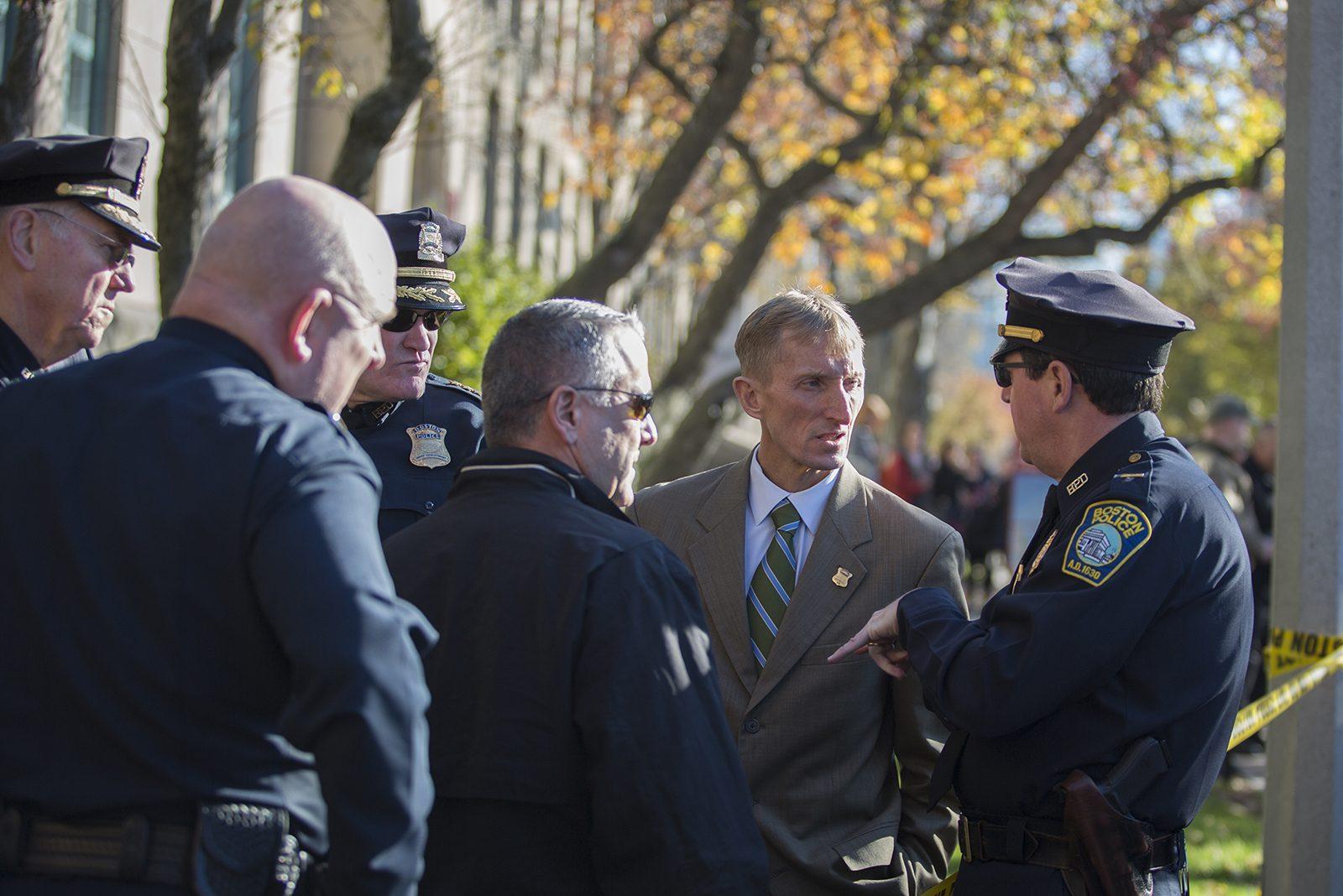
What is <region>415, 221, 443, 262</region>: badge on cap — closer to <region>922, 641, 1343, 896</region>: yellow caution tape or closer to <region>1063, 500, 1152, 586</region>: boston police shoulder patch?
<region>1063, 500, 1152, 586</region>: boston police shoulder patch

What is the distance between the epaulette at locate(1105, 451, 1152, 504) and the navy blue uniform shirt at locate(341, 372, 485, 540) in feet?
5.85

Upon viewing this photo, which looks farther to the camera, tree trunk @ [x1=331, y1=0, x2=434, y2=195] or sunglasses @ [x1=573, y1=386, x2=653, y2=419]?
tree trunk @ [x1=331, y1=0, x2=434, y2=195]

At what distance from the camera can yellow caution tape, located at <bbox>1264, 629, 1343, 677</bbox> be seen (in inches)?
188

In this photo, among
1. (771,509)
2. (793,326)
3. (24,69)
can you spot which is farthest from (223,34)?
(771,509)

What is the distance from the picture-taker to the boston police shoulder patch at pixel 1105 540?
2840 mm

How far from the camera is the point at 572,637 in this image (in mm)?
2385

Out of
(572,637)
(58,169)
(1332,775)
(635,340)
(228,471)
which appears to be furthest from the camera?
(1332,775)

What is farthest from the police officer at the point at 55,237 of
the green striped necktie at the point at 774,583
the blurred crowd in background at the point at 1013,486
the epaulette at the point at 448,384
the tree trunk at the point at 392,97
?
the blurred crowd in background at the point at 1013,486

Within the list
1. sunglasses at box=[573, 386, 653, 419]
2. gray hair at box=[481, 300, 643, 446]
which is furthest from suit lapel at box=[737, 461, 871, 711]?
gray hair at box=[481, 300, 643, 446]

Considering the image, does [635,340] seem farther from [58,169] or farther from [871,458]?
[871,458]

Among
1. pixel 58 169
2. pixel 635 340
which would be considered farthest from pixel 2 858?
pixel 58 169

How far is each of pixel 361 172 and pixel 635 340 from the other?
3890mm

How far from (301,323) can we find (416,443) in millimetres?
1879

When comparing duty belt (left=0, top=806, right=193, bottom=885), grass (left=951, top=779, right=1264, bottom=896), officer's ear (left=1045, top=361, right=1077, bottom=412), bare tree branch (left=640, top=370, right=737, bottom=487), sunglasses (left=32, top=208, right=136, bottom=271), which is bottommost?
grass (left=951, top=779, right=1264, bottom=896)
